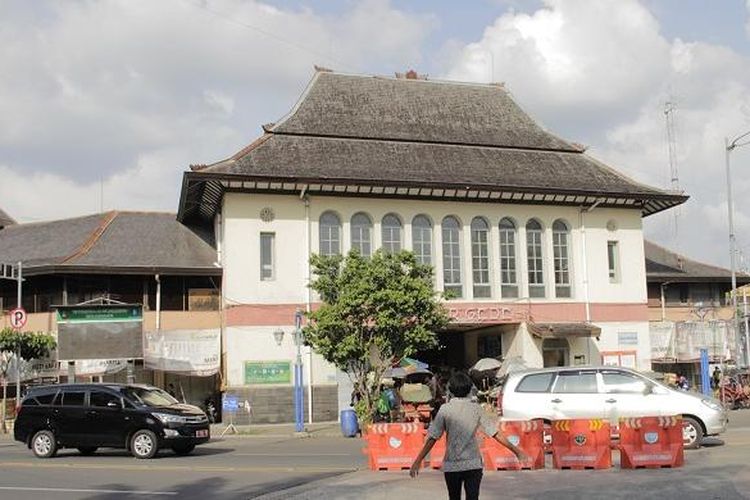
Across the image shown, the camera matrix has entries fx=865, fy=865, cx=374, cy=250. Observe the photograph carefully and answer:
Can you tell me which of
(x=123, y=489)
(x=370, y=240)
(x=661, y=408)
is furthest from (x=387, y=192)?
(x=123, y=489)

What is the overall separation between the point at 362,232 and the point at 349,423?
9.59 metres

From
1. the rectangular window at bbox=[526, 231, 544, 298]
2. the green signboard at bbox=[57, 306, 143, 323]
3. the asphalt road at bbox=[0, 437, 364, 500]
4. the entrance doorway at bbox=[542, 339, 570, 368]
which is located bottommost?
the asphalt road at bbox=[0, 437, 364, 500]

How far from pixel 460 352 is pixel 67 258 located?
55.3 feet

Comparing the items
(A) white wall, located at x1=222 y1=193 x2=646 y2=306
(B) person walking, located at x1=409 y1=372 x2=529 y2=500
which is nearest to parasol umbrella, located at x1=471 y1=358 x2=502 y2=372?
(A) white wall, located at x1=222 y1=193 x2=646 y2=306

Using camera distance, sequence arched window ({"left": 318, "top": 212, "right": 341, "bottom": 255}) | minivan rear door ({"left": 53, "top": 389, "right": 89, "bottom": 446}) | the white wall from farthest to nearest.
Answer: arched window ({"left": 318, "top": 212, "right": 341, "bottom": 255}) < the white wall < minivan rear door ({"left": 53, "top": 389, "right": 89, "bottom": 446})

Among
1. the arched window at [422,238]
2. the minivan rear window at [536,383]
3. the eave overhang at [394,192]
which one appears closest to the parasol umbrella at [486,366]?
the arched window at [422,238]

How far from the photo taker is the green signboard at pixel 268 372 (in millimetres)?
30516

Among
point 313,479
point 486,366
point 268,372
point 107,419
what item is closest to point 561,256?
point 486,366

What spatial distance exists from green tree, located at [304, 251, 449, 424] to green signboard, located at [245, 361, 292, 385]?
15.4 feet

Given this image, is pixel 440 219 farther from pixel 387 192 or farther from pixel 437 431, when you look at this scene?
pixel 437 431

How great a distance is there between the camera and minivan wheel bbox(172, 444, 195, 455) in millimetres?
19078

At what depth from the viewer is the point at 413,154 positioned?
3366 cm

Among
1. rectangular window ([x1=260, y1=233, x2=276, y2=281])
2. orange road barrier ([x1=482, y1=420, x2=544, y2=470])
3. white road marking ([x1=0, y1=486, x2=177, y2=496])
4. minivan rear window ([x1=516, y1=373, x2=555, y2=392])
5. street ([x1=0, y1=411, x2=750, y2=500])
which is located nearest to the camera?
street ([x1=0, y1=411, x2=750, y2=500])

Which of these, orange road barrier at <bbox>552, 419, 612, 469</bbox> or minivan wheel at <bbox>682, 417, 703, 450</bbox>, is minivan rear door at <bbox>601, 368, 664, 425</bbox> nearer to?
minivan wheel at <bbox>682, 417, 703, 450</bbox>
